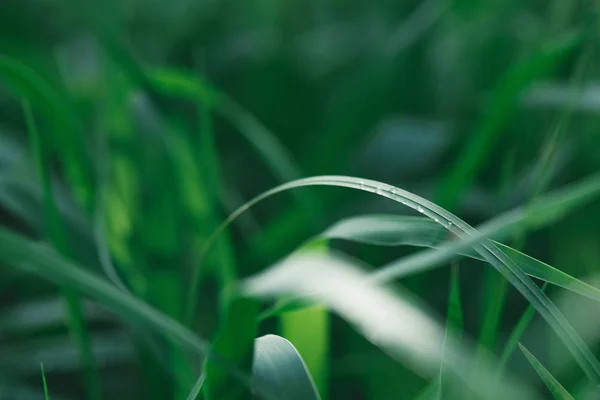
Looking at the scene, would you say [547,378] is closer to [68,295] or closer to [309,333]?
[309,333]

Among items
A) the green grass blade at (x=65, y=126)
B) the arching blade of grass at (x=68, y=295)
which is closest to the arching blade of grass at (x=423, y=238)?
the arching blade of grass at (x=68, y=295)

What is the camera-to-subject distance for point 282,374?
37 centimetres

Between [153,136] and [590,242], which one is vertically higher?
[153,136]

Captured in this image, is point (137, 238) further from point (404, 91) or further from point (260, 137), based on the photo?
point (404, 91)

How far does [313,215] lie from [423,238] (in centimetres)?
31

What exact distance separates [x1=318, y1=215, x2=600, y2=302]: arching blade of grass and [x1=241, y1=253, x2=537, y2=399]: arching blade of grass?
0.12 feet

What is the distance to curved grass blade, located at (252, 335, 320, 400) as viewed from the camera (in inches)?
14.0

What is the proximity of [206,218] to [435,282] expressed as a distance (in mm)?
266

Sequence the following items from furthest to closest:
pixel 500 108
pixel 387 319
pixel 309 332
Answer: pixel 500 108 → pixel 309 332 → pixel 387 319

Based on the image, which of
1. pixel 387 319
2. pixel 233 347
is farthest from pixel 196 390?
pixel 387 319

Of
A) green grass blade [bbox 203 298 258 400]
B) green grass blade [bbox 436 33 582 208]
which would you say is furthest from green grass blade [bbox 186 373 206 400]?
green grass blade [bbox 436 33 582 208]

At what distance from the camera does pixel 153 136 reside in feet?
2.45

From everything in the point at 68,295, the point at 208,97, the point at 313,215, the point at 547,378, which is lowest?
the point at 547,378

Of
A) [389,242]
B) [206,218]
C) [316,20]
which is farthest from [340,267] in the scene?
[316,20]
